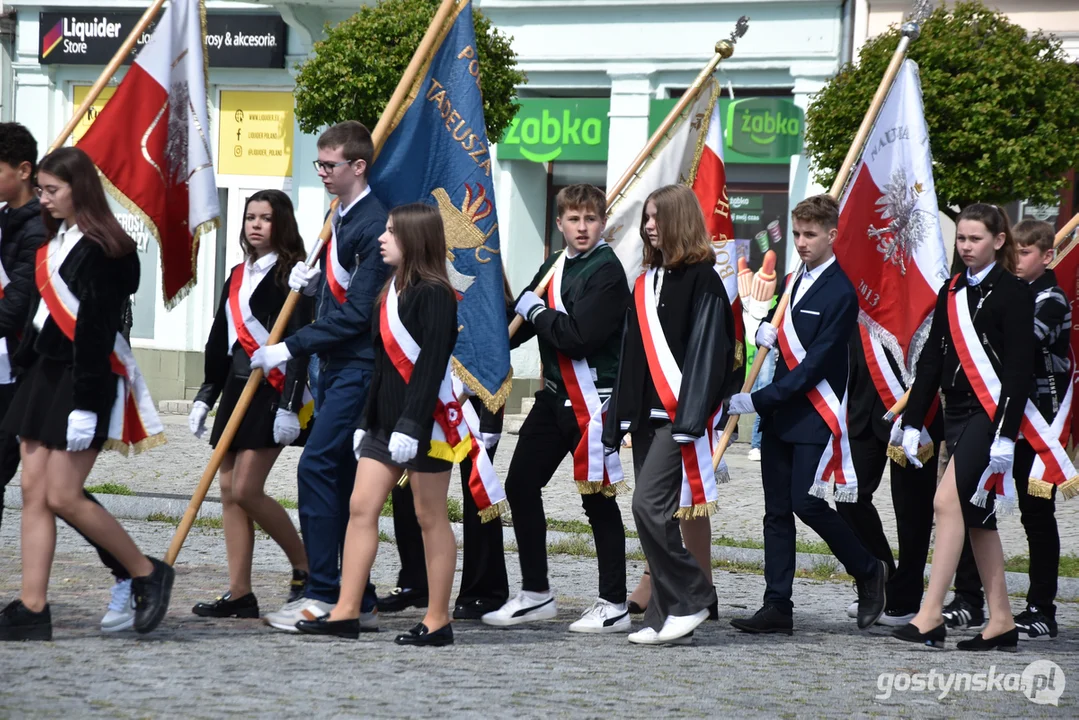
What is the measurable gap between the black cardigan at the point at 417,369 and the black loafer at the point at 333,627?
72 cm

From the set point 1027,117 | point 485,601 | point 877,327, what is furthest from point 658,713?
point 1027,117

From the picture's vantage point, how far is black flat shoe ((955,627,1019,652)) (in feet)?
20.9

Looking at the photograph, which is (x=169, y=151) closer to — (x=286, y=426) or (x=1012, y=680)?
(x=286, y=426)

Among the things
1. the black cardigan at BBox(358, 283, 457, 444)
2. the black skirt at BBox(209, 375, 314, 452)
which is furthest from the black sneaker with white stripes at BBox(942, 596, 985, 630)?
the black skirt at BBox(209, 375, 314, 452)

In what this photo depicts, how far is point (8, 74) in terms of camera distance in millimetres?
19719

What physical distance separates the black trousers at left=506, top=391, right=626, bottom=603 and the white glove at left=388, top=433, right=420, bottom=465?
Result: 1.03 meters

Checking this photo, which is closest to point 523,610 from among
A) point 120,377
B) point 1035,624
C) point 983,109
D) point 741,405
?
point 741,405

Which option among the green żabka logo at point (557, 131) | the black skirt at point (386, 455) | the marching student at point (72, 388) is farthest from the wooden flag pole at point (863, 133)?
the green żabka logo at point (557, 131)

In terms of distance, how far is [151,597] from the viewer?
5824mm

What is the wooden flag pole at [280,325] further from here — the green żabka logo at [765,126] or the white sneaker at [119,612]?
the green żabka logo at [765,126]

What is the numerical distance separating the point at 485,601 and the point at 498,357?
3.59 ft

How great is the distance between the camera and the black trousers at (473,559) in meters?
6.85

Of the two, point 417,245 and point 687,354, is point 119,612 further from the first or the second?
point 687,354

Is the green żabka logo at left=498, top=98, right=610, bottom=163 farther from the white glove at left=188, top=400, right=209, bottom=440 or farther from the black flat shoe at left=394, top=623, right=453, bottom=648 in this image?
the black flat shoe at left=394, top=623, right=453, bottom=648
